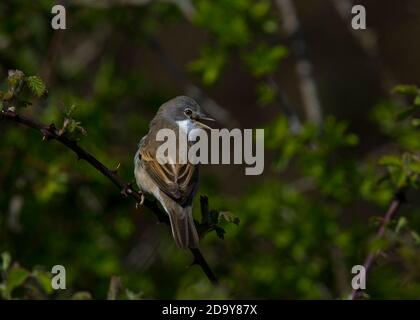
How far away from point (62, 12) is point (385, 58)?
688cm

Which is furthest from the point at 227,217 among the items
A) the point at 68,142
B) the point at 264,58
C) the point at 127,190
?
the point at 264,58

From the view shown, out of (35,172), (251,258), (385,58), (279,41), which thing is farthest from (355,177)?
(385,58)

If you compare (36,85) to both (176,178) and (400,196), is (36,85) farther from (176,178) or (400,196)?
(400,196)

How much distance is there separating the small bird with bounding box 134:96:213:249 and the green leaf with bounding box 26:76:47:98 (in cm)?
100

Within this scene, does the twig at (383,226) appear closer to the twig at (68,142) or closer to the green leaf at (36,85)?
the twig at (68,142)

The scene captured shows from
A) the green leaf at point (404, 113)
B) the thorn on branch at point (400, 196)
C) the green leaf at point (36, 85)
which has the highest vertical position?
the green leaf at point (404, 113)

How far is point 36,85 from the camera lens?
11.8 feet

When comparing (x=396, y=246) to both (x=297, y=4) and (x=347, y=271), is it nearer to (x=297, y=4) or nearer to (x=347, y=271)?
(x=347, y=271)

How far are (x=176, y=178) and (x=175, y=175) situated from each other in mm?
26

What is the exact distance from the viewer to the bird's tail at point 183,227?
412 centimetres

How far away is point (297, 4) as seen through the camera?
43.8 feet

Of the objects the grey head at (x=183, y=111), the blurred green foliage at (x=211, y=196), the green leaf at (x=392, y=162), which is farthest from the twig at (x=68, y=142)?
the blurred green foliage at (x=211, y=196)

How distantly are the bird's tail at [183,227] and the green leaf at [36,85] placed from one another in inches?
39.6

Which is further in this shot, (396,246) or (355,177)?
(355,177)
